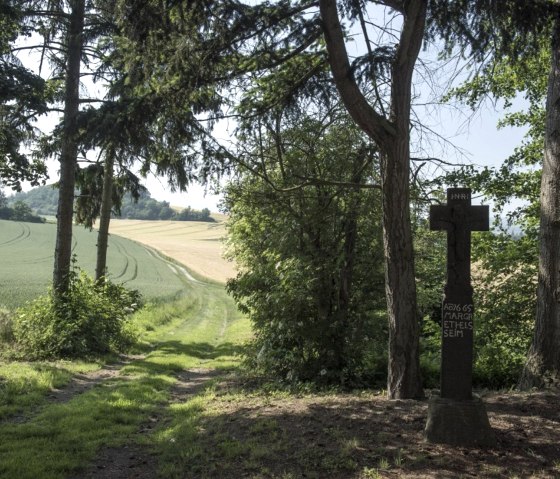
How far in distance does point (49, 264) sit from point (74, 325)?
3604 centimetres

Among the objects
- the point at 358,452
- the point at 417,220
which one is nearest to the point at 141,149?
the point at 417,220

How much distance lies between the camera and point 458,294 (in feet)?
19.3

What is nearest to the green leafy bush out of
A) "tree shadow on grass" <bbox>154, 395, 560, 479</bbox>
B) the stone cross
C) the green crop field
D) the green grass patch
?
the green grass patch

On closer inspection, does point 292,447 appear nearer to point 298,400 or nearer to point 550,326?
point 298,400

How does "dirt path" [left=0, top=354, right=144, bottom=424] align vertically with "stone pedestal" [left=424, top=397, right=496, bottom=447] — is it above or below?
below

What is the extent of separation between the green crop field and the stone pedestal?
18236 mm

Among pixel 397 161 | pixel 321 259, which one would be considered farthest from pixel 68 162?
pixel 397 161

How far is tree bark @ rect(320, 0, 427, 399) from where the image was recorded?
693 cm

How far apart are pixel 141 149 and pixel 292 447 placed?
201 inches

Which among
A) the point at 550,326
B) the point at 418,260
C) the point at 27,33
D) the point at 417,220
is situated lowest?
the point at 550,326

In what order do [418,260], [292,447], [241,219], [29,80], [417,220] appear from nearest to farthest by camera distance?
1. [292,447]
2. [417,220]
3. [418,260]
4. [241,219]
5. [29,80]

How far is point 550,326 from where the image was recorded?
7.44m

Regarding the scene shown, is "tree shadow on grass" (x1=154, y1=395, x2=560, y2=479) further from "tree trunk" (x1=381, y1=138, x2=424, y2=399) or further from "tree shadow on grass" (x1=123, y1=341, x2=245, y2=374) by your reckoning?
"tree shadow on grass" (x1=123, y1=341, x2=245, y2=374)

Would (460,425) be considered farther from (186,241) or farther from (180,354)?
(186,241)
